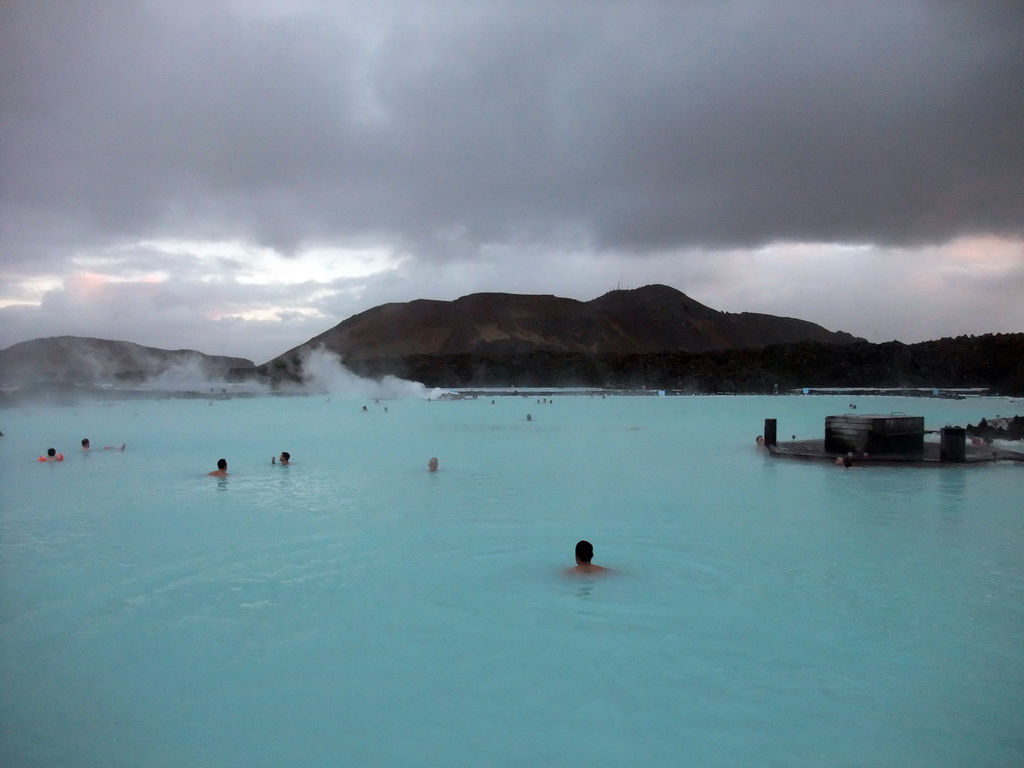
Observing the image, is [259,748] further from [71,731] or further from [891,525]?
[891,525]

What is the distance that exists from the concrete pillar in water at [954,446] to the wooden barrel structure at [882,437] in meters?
1.00

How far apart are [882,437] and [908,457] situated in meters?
0.78

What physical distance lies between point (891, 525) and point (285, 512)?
10.7 metres

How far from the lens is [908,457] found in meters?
18.3

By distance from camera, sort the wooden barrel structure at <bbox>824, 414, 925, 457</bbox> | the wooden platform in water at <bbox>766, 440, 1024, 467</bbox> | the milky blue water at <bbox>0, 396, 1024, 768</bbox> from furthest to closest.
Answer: the wooden barrel structure at <bbox>824, 414, 925, 457</bbox> → the wooden platform in water at <bbox>766, 440, 1024, 467</bbox> → the milky blue water at <bbox>0, 396, 1024, 768</bbox>

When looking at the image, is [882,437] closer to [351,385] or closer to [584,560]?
[584,560]

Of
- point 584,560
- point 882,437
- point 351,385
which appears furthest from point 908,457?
point 351,385

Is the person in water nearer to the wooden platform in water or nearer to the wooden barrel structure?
the wooden platform in water

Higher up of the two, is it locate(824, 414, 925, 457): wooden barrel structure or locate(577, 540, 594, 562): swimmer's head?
locate(824, 414, 925, 457): wooden barrel structure

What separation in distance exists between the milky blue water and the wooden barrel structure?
321cm

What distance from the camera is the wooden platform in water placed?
1778 cm

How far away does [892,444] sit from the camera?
18.8 metres

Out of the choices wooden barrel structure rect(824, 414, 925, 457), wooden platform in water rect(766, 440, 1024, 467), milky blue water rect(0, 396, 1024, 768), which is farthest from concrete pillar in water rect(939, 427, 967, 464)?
milky blue water rect(0, 396, 1024, 768)

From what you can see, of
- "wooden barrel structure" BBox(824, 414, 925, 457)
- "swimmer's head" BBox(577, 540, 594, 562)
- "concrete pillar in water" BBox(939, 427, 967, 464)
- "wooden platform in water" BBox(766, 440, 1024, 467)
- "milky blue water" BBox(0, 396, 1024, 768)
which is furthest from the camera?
"wooden barrel structure" BBox(824, 414, 925, 457)
